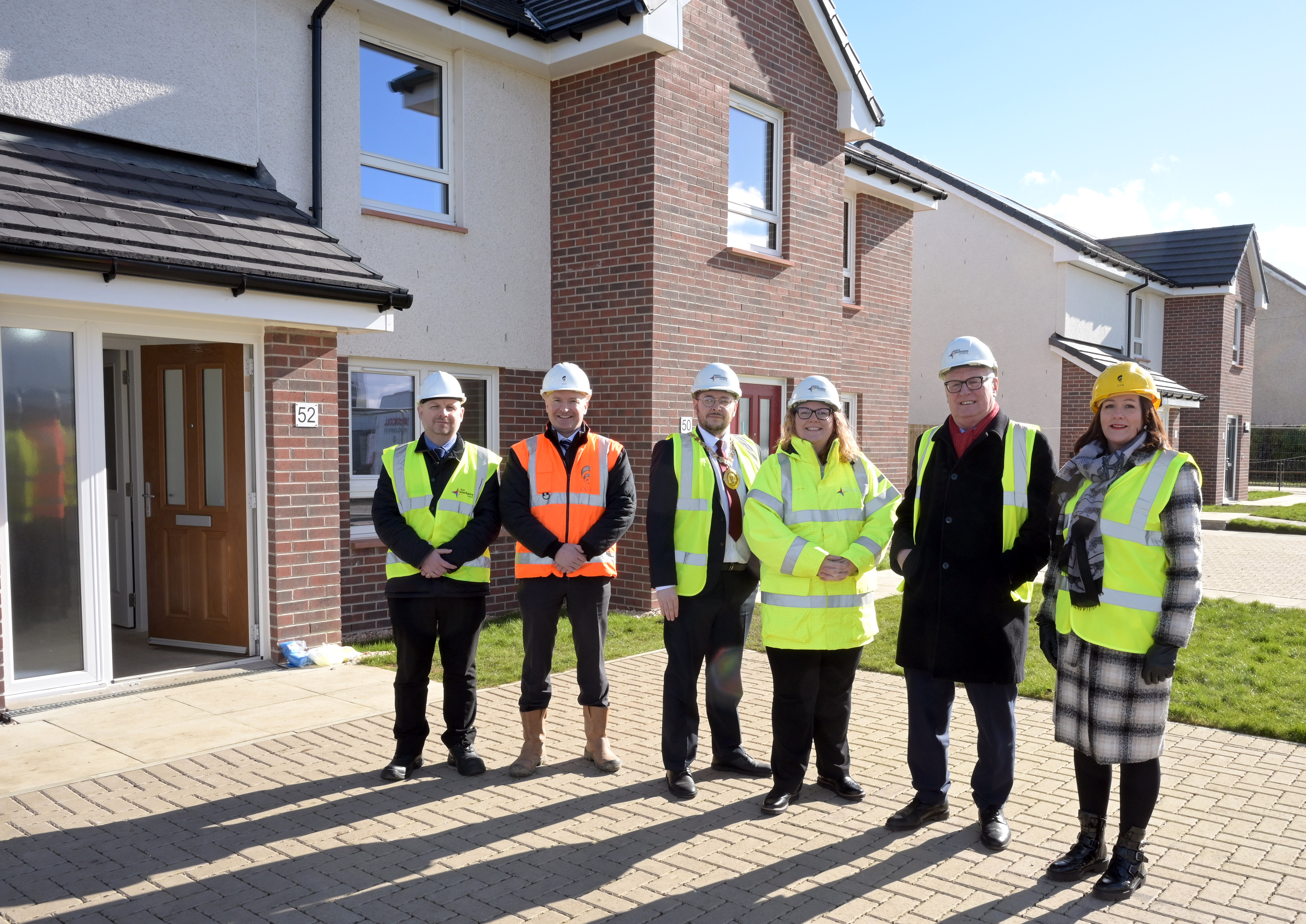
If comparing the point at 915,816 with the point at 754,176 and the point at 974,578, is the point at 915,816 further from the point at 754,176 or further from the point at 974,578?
the point at 754,176

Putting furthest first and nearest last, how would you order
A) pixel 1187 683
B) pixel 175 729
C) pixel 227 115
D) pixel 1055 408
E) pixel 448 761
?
1. pixel 1055 408
2. pixel 227 115
3. pixel 1187 683
4. pixel 175 729
5. pixel 448 761

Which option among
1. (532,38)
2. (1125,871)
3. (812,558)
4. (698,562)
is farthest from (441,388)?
(532,38)

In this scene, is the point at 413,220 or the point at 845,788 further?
the point at 413,220

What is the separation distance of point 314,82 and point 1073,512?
7125mm

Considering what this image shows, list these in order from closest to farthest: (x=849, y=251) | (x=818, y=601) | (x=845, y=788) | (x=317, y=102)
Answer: (x=818, y=601)
(x=845, y=788)
(x=317, y=102)
(x=849, y=251)

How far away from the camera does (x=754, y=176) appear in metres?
11.1

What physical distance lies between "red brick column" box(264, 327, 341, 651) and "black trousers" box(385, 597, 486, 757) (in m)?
2.66

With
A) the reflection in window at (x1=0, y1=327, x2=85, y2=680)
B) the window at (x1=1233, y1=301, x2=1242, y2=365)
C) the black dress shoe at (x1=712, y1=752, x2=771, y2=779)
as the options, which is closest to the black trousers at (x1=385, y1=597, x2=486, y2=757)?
the black dress shoe at (x1=712, y1=752, x2=771, y2=779)

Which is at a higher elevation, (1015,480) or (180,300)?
(180,300)

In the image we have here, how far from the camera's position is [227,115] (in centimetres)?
776

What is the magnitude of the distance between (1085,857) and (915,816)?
75 centimetres

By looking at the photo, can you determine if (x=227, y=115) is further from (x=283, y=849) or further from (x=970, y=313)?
(x=970, y=313)

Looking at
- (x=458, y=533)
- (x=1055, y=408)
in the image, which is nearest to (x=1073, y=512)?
(x=458, y=533)

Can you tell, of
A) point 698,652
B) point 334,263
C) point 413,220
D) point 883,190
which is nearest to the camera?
point 698,652
